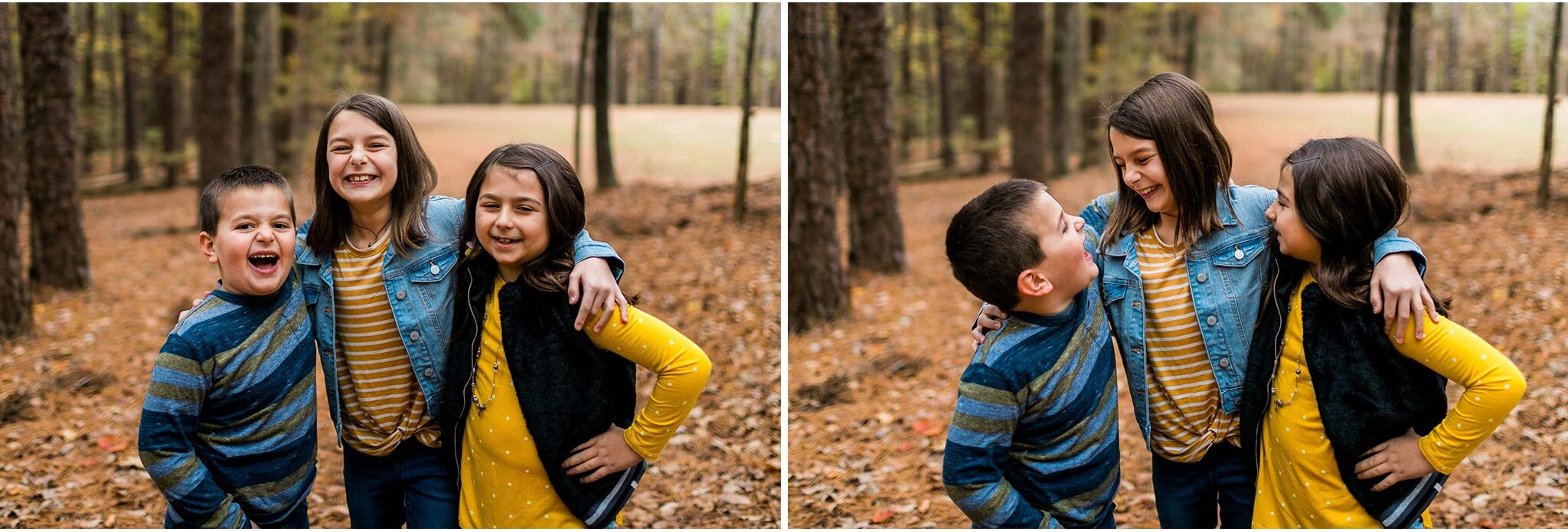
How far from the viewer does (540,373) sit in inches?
93.3

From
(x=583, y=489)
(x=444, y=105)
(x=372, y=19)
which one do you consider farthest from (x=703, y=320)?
(x=444, y=105)

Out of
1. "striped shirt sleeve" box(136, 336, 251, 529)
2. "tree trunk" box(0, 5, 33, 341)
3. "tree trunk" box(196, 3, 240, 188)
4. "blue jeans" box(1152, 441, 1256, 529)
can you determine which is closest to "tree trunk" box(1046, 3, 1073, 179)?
"tree trunk" box(196, 3, 240, 188)

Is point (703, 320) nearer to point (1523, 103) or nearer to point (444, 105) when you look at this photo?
point (1523, 103)

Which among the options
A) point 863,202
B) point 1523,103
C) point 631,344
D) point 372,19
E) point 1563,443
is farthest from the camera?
point 372,19

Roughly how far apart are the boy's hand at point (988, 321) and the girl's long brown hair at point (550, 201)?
1049 millimetres

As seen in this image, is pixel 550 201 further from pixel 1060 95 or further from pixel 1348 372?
pixel 1060 95

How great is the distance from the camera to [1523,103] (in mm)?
11844

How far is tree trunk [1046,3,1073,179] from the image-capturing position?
1323 centimetres

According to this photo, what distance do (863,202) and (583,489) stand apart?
5.46 meters

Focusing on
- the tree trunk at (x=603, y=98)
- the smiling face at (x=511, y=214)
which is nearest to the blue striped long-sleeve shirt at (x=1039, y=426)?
the smiling face at (x=511, y=214)

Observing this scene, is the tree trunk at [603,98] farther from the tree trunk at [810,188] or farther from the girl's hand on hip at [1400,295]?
the girl's hand on hip at [1400,295]

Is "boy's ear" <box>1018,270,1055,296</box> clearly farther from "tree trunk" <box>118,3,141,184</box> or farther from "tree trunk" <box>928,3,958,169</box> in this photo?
"tree trunk" <box>118,3,141,184</box>

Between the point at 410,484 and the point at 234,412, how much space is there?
1.68 ft

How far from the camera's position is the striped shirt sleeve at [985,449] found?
2.15 metres
